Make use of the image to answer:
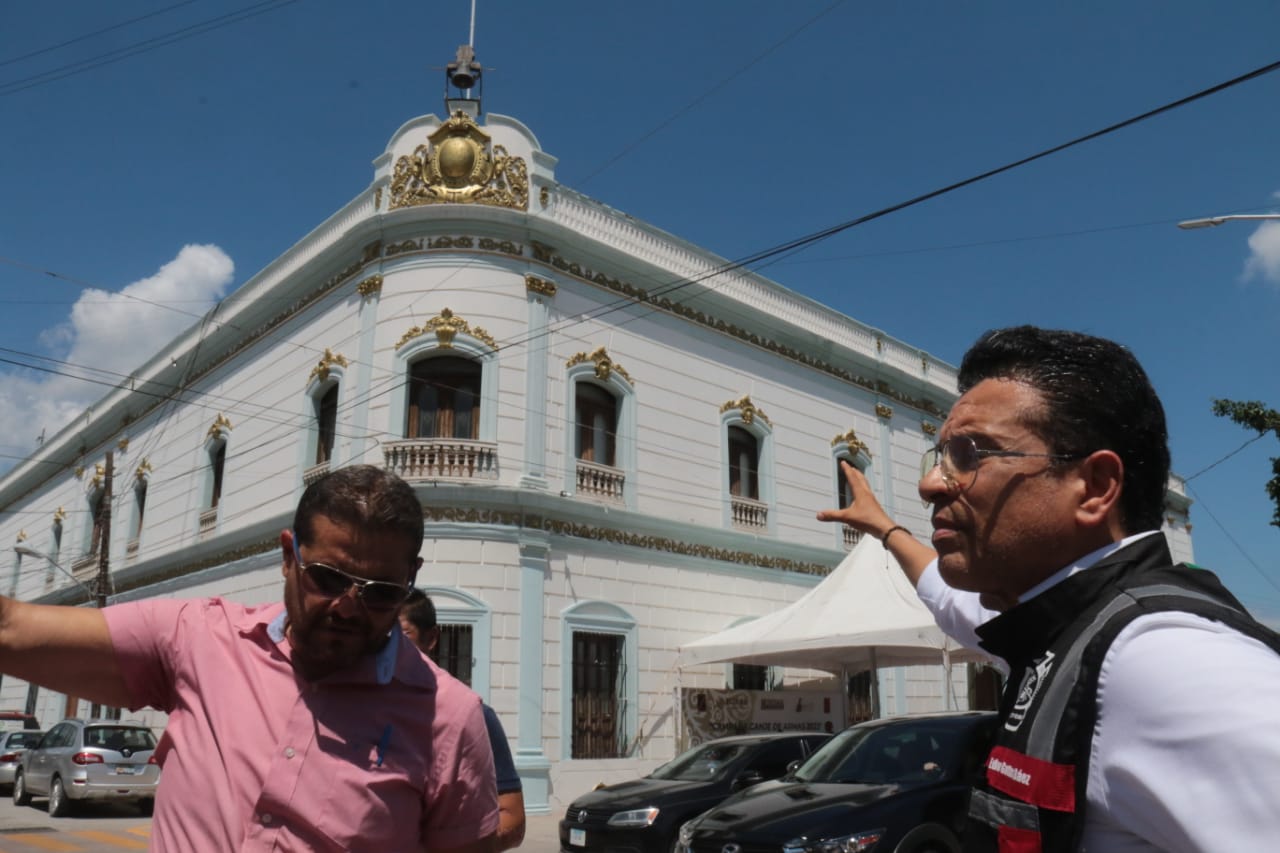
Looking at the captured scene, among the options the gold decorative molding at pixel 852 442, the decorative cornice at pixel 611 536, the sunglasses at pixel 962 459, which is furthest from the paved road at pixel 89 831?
the sunglasses at pixel 962 459

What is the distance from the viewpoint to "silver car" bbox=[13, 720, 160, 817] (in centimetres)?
1587

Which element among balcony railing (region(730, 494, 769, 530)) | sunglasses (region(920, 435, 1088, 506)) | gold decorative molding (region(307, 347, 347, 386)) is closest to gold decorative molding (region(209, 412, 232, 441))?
gold decorative molding (region(307, 347, 347, 386))

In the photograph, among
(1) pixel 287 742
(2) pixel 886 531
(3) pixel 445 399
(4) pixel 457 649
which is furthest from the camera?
(3) pixel 445 399

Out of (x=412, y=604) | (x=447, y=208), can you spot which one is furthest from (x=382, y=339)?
(x=412, y=604)

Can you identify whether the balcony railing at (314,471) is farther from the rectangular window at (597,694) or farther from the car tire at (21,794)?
the car tire at (21,794)

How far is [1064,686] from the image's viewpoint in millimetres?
1347

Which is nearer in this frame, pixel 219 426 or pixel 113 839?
pixel 113 839

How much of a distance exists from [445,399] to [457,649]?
13.7 feet

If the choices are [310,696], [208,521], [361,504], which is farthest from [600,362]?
[310,696]

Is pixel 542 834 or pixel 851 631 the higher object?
pixel 851 631

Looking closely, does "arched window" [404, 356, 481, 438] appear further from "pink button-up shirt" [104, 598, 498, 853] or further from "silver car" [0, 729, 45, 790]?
"pink button-up shirt" [104, 598, 498, 853]

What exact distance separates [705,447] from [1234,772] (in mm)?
18371

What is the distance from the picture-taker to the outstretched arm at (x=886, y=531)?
2717 mm

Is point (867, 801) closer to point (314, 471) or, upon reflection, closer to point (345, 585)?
point (345, 585)
